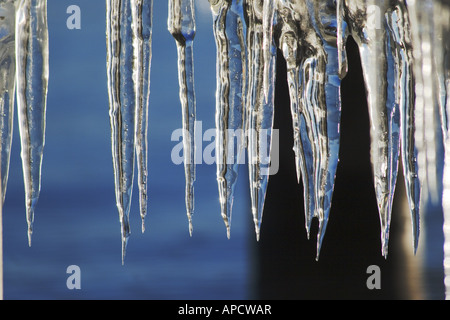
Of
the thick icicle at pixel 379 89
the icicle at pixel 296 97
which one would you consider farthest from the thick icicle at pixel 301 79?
the thick icicle at pixel 379 89

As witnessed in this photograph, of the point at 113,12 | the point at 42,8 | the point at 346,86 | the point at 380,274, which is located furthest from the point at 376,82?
the point at 380,274

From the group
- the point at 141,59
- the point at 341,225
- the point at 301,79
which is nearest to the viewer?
the point at 141,59

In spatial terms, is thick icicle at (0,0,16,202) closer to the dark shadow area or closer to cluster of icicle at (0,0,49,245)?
cluster of icicle at (0,0,49,245)

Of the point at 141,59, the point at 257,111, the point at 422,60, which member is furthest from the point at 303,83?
the point at 141,59

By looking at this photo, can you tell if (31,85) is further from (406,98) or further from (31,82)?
(406,98)

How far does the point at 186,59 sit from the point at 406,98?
1.45 ft

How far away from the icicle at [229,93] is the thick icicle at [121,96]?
0.58 feet

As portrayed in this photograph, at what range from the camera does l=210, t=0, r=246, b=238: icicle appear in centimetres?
120

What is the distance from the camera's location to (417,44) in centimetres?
120

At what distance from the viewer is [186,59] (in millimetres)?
1189

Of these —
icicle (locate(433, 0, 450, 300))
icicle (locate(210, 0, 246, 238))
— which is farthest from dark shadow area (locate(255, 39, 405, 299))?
icicle (locate(210, 0, 246, 238))

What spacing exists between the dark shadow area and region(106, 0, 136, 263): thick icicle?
4.47 ft

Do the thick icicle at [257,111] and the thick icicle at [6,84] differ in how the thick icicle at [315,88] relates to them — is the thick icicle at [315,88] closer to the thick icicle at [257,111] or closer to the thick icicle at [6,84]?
the thick icicle at [257,111]
